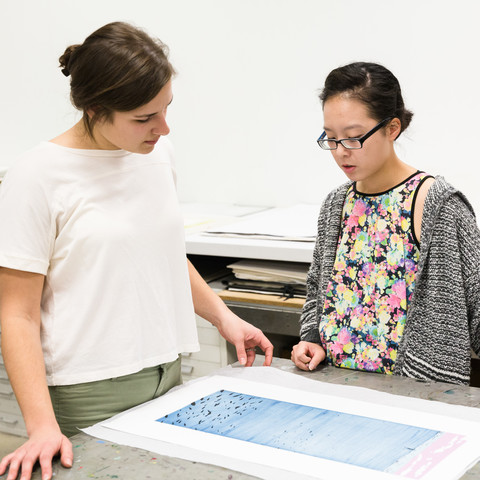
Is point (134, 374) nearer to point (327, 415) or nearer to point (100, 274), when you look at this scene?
point (100, 274)

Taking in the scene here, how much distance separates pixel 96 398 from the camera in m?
1.12

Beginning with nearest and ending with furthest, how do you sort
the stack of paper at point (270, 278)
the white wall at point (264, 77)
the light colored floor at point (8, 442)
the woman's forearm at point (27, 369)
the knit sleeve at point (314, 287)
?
1. the woman's forearm at point (27, 369)
2. the knit sleeve at point (314, 287)
3. the stack of paper at point (270, 278)
4. the white wall at point (264, 77)
5. the light colored floor at point (8, 442)

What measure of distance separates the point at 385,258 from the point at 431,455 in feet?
1.53

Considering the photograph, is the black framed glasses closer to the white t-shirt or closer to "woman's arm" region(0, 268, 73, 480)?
the white t-shirt

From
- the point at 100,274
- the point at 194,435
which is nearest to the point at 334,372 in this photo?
the point at 194,435

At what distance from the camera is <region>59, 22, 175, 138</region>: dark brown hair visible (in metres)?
1.03

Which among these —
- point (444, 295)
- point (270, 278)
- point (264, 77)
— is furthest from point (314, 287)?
point (264, 77)

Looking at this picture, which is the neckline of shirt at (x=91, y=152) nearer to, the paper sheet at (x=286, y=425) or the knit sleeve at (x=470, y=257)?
the paper sheet at (x=286, y=425)

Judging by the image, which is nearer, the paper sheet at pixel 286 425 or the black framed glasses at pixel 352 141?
the paper sheet at pixel 286 425

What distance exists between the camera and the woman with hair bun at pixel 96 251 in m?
1.02

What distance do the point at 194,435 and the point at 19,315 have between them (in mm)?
321

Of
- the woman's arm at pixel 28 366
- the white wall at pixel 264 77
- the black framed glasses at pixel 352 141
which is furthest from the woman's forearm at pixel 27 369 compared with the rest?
the white wall at pixel 264 77

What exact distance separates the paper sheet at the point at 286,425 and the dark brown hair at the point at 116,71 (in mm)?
476

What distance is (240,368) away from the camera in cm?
123
